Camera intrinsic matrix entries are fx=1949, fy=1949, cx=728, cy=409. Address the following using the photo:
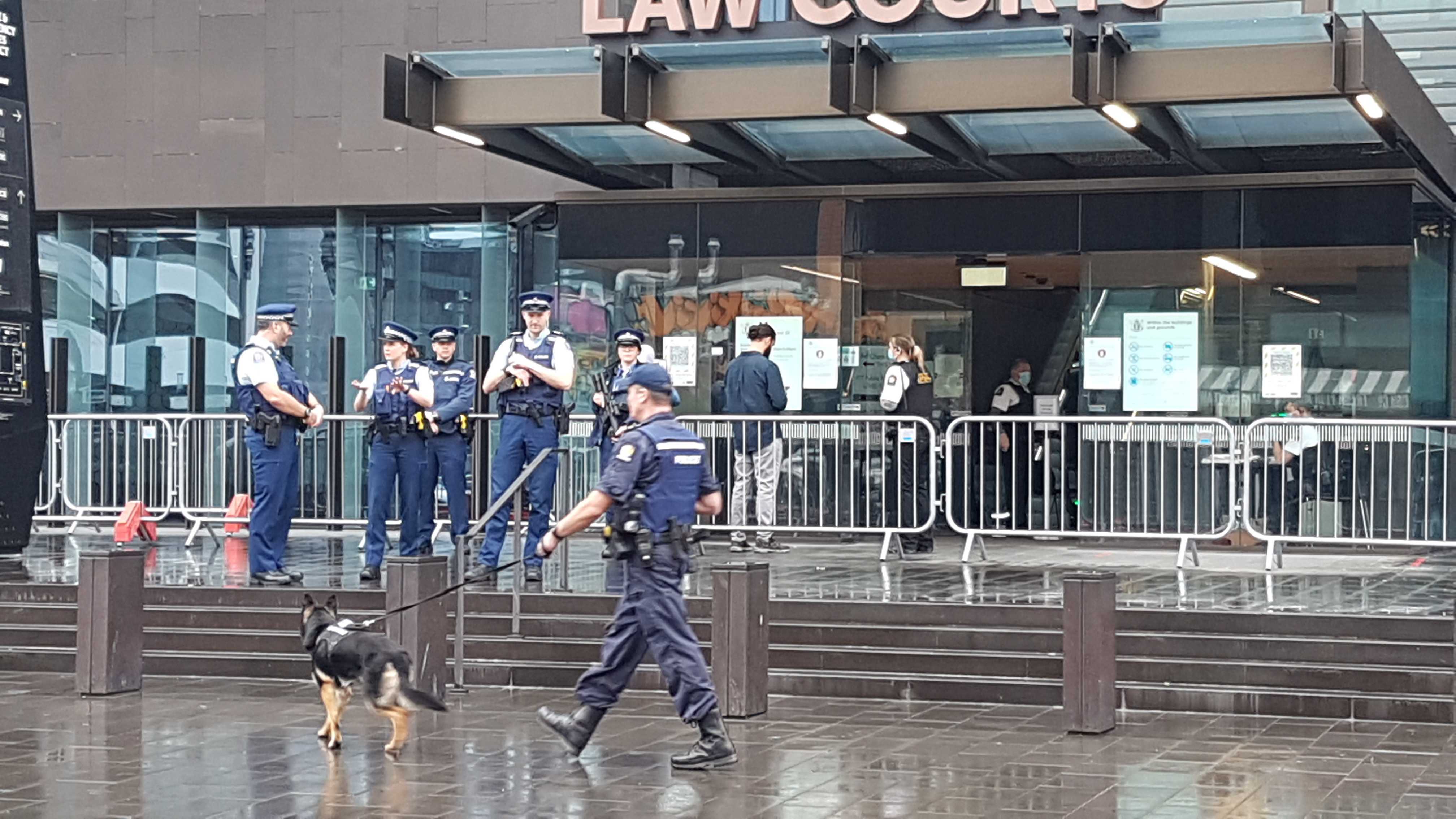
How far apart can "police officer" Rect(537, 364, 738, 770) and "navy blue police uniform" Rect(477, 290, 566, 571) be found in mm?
4342

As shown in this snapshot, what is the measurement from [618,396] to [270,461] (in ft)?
8.26

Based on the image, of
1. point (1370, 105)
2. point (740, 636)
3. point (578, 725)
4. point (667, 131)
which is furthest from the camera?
point (667, 131)

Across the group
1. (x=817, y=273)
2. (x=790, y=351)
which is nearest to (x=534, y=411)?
(x=790, y=351)

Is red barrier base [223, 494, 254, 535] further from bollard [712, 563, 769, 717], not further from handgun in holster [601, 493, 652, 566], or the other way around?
handgun in holster [601, 493, 652, 566]

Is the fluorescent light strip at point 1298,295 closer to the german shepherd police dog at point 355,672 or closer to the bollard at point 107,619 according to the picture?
the german shepherd police dog at point 355,672

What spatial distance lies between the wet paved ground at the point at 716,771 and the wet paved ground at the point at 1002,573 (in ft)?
5.55

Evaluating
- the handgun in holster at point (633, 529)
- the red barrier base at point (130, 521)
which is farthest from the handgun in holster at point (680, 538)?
the red barrier base at point (130, 521)

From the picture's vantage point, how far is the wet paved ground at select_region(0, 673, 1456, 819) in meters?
8.38

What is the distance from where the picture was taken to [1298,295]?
685 inches

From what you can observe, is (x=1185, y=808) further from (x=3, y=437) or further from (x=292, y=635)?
(x=3, y=437)

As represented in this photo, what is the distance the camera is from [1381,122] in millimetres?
15336

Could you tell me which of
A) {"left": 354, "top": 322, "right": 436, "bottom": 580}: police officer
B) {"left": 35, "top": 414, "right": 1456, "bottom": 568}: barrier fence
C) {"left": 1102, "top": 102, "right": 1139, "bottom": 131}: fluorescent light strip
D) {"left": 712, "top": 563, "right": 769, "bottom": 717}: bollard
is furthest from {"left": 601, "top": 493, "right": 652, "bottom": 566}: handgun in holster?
{"left": 1102, "top": 102, "right": 1139, "bottom": 131}: fluorescent light strip

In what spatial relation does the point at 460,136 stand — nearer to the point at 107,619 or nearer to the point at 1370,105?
the point at 107,619

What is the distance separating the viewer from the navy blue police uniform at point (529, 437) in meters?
13.7
